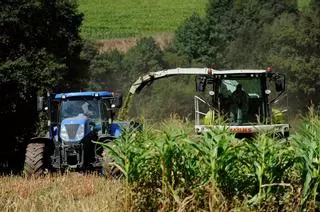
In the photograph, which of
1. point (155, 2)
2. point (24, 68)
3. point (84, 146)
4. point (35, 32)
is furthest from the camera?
point (155, 2)

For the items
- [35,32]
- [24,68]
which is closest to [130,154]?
[24,68]

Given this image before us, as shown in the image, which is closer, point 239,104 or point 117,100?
point 117,100

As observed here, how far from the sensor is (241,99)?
44.5 ft

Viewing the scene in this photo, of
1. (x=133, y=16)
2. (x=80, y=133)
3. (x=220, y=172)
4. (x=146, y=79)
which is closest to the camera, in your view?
(x=220, y=172)

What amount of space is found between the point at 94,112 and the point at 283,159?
7.51 m

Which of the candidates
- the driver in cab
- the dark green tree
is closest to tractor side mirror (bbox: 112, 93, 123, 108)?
the driver in cab

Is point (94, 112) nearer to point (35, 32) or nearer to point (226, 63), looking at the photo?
point (35, 32)

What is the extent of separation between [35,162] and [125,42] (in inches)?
1734

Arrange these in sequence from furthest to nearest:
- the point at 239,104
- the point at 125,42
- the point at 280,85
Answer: the point at 125,42
the point at 239,104
the point at 280,85

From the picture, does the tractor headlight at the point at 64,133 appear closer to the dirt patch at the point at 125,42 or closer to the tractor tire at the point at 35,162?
the tractor tire at the point at 35,162

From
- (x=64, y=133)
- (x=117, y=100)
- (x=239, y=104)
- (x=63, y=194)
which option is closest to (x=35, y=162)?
(x=64, y=133)

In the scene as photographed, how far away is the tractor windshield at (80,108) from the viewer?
13.4 m

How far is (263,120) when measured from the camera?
44.5 ft

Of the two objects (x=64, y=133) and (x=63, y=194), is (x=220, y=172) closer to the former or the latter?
(x=63, y=194)
